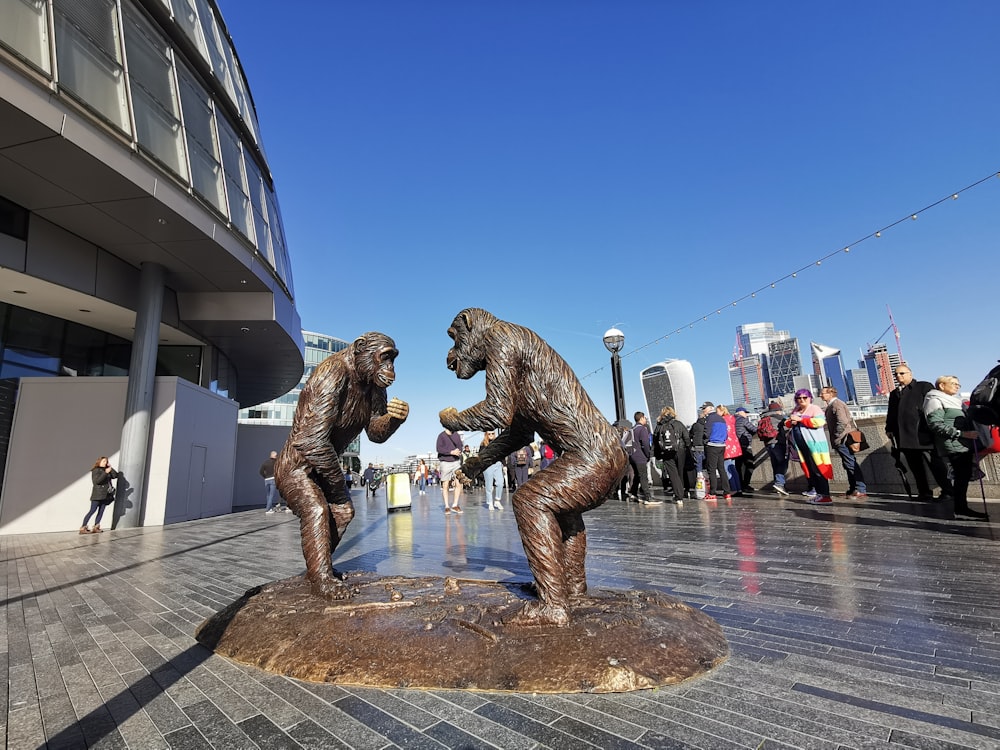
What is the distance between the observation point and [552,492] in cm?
258

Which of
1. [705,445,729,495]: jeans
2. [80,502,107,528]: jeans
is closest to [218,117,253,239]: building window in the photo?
[80,502,107,528]: jeans

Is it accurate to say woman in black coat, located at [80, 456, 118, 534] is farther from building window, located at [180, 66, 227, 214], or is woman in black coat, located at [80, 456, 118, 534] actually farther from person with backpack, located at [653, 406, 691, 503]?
person with backpack, located at [653, 406, 691, 503]

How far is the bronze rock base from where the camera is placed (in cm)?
200

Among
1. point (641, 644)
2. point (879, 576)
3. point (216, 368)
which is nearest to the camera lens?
point (641, 644)

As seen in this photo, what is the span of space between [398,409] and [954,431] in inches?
248

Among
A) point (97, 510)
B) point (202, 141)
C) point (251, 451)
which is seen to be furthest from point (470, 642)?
point (251, 451)

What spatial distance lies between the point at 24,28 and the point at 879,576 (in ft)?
41.5

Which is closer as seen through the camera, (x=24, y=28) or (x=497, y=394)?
(x=497, y=394)

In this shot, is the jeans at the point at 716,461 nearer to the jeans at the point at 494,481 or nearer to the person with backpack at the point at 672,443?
the person with backpack at the point at 672,443

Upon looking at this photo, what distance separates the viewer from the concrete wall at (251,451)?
20438mm

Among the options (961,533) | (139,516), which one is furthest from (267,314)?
(961,533)

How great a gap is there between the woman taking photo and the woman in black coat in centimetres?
1363

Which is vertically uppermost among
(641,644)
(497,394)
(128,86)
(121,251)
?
(128,86)

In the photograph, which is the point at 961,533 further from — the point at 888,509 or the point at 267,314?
the point at 267,314
